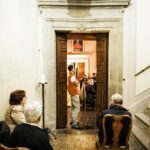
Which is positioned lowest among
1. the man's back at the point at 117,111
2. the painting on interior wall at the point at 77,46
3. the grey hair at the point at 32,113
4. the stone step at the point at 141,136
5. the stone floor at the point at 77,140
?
the stone floor at the point at 77,140

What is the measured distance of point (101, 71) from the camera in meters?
6.46

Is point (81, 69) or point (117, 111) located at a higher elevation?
point (81, 69)

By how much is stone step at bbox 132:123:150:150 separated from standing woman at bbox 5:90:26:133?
6.06ft

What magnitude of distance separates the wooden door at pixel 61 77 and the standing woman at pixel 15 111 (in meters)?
2.31

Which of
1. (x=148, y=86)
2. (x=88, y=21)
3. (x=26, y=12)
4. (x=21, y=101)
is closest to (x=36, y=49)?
(x=26, y=12)

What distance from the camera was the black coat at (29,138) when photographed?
271 centimetres

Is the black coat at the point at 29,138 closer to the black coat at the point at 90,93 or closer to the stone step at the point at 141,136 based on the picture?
the stone step at the point at 141,136

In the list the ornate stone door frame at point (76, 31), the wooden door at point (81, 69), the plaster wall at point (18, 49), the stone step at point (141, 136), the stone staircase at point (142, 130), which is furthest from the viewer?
the wooden door at point (81, 69)

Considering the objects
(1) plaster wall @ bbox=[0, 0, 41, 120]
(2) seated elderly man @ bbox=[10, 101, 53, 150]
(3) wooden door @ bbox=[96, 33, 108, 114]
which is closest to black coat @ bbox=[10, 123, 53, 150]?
(2) seated elderly man @ bbox=[10, 101, 53, 150]

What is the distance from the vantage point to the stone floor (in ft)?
16.7

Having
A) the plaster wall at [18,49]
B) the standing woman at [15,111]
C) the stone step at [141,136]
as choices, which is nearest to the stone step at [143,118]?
the stone step at [141,136]

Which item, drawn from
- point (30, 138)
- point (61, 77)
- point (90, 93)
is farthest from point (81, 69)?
point (30, 138)

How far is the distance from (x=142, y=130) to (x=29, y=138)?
9.97 feet

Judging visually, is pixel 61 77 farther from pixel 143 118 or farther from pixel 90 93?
pixel 90 93
